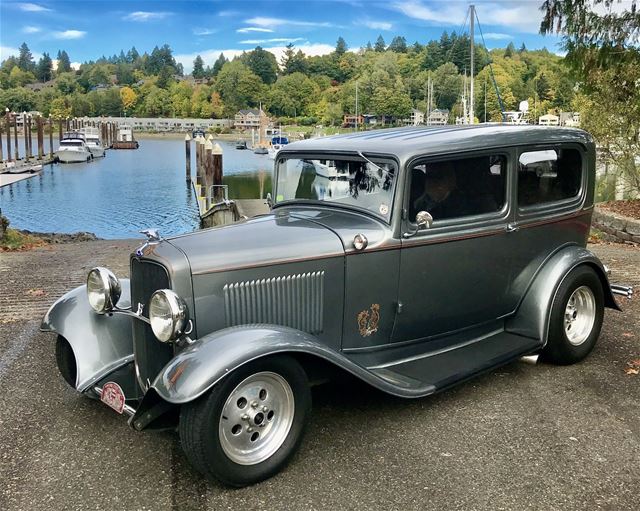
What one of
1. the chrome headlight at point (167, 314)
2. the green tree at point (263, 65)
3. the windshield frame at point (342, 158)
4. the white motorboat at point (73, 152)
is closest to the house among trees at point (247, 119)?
the green tree at point (263, 65)

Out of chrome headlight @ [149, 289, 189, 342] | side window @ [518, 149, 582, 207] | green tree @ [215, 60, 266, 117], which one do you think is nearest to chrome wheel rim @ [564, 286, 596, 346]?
side window @ [518, 149, 582, 207]

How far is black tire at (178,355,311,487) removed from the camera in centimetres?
304

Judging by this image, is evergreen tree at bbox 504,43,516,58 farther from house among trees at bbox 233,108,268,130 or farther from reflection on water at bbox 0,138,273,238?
reflection on water at bbox 0,138,273,238

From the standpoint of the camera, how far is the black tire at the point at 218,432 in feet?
9.96

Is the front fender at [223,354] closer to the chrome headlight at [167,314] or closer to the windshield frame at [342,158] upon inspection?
the chrome headlight at [167,314]

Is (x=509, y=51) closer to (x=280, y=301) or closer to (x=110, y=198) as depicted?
(x=110, y=198)

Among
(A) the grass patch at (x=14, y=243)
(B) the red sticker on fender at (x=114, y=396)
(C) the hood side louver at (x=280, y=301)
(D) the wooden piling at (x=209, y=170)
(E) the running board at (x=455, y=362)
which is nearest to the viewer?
(B) the red sticker on fender at (x=114, y=396)

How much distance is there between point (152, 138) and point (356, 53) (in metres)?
68.8

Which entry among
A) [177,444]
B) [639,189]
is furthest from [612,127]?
[177,444]

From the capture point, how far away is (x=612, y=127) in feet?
43.4

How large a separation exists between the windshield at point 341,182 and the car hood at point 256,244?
1.30 ft

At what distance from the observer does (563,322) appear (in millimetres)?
4824

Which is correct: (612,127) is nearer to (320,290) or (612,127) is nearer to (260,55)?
(320,290)

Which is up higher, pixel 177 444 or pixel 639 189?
pixel 639 189
